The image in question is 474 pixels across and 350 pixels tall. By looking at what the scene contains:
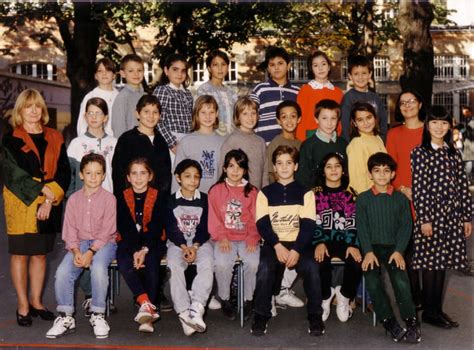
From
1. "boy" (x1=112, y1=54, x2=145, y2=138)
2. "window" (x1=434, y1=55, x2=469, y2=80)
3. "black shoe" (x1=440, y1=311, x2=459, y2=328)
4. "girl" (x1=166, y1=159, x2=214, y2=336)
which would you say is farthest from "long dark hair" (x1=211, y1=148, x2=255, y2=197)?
"window" (x1=434, y1=55, x2=469, y2=80)

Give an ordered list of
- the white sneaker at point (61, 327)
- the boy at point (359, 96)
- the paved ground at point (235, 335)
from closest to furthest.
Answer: the paved ground at point (235, 335), the white sneaker at point (61, 327), the boy at point (359, 96)

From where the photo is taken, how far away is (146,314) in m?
5.91

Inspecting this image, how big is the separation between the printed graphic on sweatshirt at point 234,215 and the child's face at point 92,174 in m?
1.18

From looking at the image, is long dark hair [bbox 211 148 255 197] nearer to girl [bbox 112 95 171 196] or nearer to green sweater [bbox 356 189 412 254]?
girl [bbox 112 95 171 196]

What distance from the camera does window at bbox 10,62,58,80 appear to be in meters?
43.1

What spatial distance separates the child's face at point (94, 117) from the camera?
673 centimetres

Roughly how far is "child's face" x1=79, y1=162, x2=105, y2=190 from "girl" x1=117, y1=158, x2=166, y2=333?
0.25m

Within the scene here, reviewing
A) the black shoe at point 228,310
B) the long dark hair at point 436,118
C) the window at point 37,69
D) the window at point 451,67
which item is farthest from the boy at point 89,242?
the window at point 451,67

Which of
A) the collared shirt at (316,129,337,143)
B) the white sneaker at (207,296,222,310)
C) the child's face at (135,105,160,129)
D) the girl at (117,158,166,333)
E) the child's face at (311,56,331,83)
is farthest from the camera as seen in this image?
the child's face at (311,56,331,83)

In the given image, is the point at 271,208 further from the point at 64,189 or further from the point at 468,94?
the point at 468,94

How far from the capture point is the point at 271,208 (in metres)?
6.39

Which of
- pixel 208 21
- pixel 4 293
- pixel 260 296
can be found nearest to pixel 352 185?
A: pixel 260 296

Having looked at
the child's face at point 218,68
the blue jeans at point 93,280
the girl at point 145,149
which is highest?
the child's face at point 218,68

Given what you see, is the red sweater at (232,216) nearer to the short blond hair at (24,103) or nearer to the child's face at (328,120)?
the child's face at (328,120)
